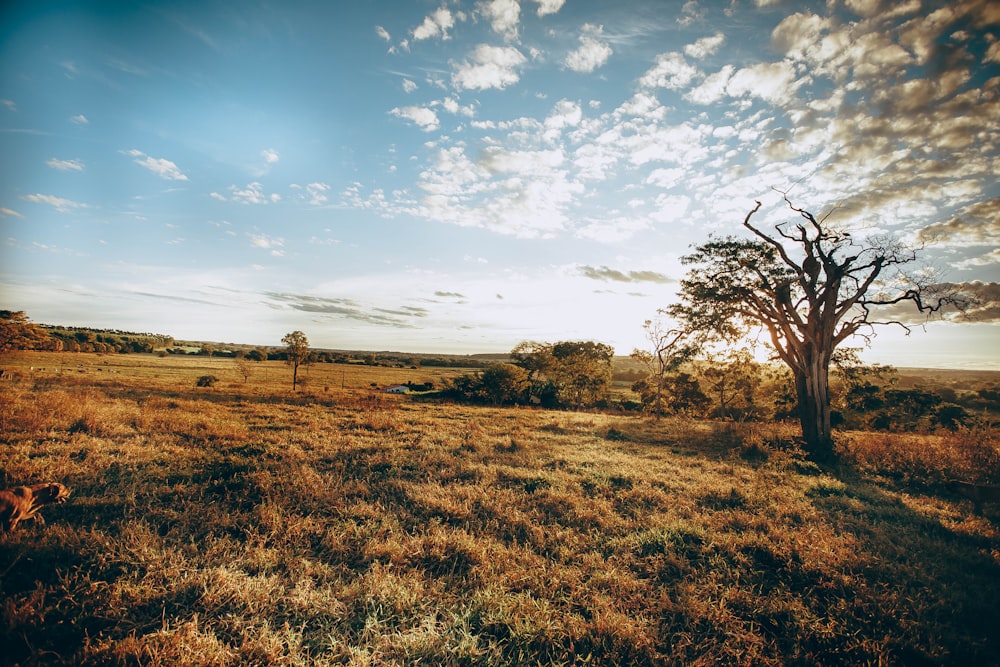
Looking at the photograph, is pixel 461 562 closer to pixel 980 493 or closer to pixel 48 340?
pixel 980 493

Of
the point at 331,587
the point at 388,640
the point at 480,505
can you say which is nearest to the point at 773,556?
the point at 480,505

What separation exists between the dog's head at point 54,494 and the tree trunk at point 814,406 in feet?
70.2

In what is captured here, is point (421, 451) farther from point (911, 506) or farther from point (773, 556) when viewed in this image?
point (911, 506)

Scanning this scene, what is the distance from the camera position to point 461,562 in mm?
5379

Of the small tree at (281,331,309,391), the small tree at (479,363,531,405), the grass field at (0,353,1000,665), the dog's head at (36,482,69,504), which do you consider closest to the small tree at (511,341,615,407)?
the small tree at (479,363,531,405)

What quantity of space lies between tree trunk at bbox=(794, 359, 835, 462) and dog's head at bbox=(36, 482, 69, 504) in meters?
21.4

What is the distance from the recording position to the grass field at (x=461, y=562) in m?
3.78

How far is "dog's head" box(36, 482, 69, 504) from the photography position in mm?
5925

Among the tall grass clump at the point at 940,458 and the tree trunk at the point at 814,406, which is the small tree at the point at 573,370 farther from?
the tall grass clump at the point at 940,458

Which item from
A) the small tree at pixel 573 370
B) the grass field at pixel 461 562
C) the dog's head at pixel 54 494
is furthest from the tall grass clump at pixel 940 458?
the small tree at pixel 573 370

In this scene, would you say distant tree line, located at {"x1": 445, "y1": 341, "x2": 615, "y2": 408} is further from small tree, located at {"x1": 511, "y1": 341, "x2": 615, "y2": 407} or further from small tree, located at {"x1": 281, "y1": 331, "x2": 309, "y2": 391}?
small tree, located at {"x1": 281, "y1": 331, "x2": 309, "y2": 391}

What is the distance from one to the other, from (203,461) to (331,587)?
6.81 m

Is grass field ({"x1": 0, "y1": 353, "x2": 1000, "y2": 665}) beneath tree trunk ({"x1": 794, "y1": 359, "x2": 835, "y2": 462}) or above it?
beneath

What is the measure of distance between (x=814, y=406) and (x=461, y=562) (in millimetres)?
16721
